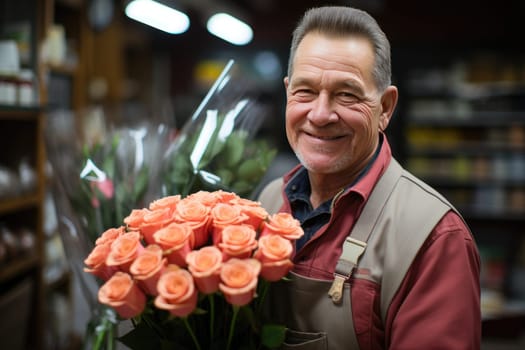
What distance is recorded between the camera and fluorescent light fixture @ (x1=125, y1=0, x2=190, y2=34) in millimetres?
3982

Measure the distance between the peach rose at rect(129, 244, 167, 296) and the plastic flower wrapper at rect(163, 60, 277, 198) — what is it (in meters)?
0.54

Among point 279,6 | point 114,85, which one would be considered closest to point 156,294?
point 114,85

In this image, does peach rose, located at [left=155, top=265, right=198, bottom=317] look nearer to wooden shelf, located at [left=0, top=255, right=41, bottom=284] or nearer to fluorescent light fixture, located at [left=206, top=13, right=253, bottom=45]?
wooden shelf, located at [left=0, top=255, right=41, bottom=284]

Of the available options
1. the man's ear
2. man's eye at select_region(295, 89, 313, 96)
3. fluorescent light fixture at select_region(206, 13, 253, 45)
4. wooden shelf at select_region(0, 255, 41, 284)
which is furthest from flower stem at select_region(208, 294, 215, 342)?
fluorescent light fixture at select_region(206, 13, 253, 45)

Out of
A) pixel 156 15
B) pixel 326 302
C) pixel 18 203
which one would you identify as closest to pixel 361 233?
pixel 326 302

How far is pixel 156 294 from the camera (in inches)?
40.2

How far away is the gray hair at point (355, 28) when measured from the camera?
1.29 m

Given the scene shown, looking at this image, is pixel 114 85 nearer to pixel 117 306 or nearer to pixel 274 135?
pixel 274 135

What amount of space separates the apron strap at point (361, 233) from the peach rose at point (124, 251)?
47 cm

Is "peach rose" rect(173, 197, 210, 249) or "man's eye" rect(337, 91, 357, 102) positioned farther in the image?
"man's eye" rect(337, 91, 357, 102)

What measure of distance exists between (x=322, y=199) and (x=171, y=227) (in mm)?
564

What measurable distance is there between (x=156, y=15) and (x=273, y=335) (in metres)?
3.70

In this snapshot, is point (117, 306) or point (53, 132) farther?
point (53, 132)

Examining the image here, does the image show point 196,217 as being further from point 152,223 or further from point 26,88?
point 26,88
